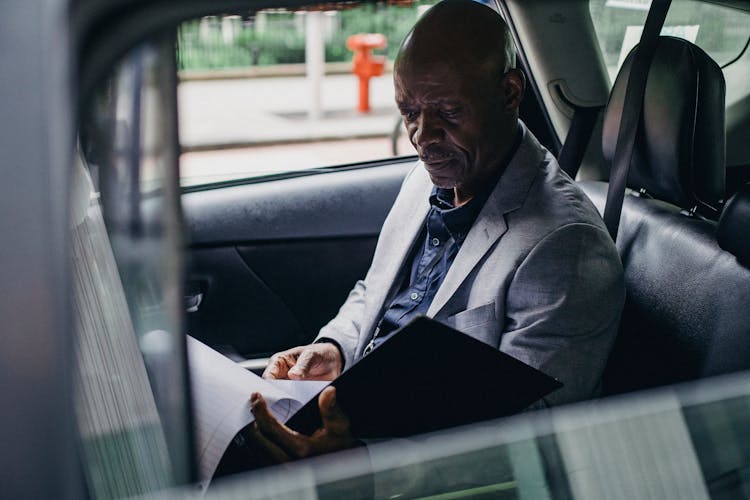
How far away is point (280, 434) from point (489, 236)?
1.89 feet

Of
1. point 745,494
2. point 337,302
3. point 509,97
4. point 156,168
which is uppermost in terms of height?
point 156,168

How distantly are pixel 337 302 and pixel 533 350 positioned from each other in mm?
1094

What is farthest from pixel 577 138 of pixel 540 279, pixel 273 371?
pixel 273 371

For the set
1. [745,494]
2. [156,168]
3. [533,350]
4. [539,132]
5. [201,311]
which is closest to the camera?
[156,168]

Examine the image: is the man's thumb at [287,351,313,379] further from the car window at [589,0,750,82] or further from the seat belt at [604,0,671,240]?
the car window at [589,0,750,82]

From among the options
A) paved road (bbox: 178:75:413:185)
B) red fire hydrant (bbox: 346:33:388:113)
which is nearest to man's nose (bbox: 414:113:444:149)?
red fire hydrant (bbox: 346:33:388:113)

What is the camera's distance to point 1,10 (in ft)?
2.01

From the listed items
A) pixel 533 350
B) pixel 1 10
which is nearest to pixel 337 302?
pixel 533 350

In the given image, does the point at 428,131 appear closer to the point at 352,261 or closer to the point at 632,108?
the point at 632,108

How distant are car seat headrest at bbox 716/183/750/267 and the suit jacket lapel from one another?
1.15 feet

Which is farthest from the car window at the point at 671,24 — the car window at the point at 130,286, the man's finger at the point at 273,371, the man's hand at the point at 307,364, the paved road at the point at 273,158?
the car window at the point at 130,286

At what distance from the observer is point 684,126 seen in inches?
68.2

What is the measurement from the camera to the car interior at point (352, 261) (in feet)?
2.50

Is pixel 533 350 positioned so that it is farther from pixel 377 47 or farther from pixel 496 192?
pixel 377 47
